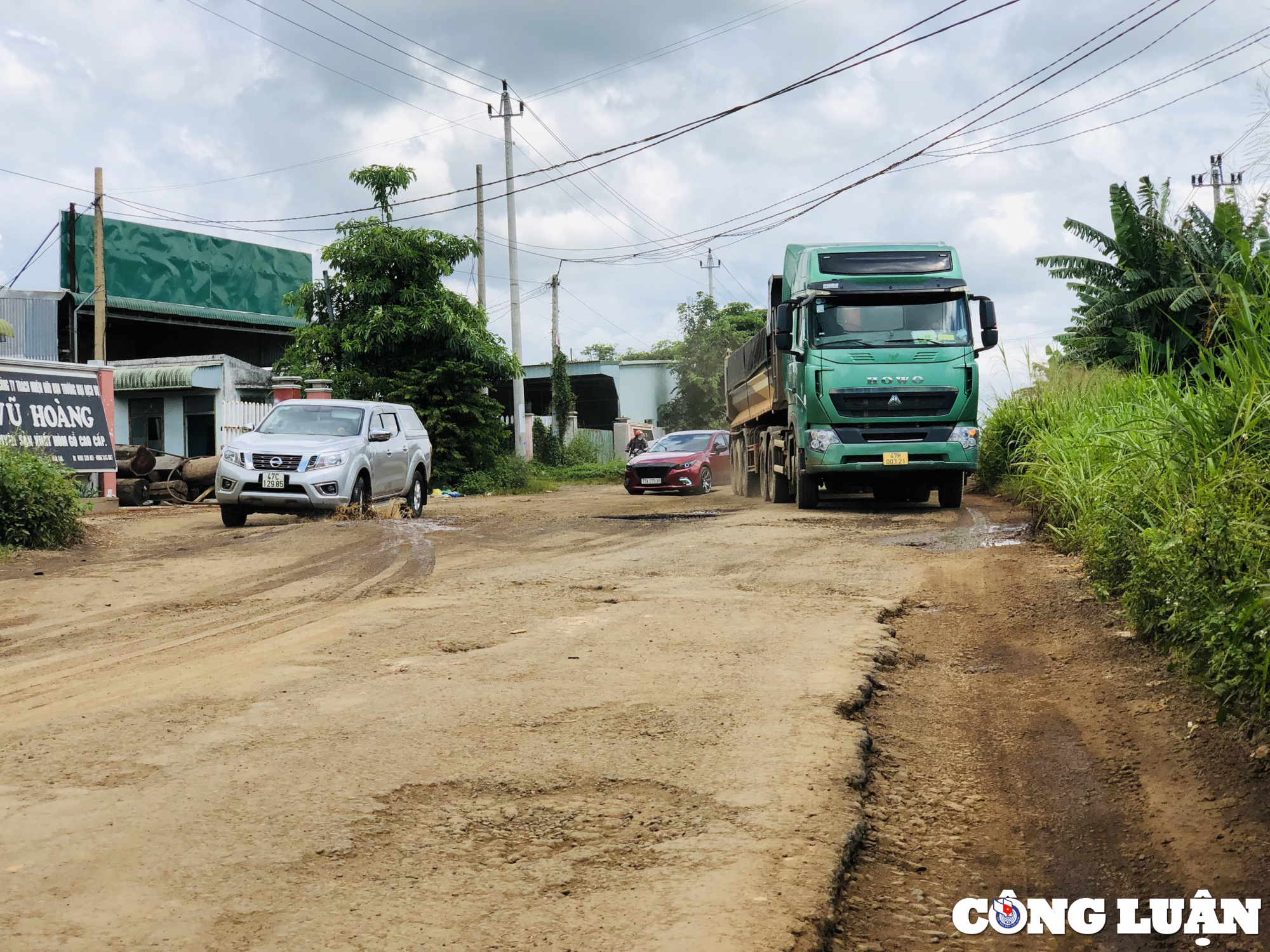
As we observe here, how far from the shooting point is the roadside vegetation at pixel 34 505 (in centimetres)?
1096

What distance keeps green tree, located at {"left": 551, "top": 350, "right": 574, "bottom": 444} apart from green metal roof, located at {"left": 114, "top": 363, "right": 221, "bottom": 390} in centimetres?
1702

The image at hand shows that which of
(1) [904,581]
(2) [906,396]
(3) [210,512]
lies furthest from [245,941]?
(3) [210,512]

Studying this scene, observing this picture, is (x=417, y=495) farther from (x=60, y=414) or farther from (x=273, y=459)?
(x=60, y=414)

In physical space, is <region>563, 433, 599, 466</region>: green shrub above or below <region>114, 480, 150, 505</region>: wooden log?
above

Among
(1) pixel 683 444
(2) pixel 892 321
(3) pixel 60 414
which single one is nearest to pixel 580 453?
(1) pixel 683 444

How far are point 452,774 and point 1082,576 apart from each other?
5641 millimetres

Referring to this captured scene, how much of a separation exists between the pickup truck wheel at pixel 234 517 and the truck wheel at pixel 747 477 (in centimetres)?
918

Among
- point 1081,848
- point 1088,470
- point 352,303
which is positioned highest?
point 352,303

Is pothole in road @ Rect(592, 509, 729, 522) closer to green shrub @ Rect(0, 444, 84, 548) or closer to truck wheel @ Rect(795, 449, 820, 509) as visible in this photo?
truck wheel @ Rect(795, 449, 820, 509)

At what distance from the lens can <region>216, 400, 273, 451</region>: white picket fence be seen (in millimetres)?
25578

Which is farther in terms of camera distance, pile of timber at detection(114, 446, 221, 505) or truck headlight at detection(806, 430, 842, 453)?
pile of timber at detection(114, 446, 221, 505)

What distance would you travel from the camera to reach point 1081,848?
3.38m

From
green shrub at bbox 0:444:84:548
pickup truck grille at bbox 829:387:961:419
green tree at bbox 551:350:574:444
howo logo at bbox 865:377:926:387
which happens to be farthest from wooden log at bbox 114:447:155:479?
green tree at bbox 551:350:574:444

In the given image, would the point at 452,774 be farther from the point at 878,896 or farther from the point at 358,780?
the point at 878,896
